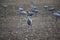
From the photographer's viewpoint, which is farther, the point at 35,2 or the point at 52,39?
the point at 35,2

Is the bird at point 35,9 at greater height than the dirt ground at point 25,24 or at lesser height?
greater

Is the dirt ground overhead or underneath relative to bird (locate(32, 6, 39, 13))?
underneath

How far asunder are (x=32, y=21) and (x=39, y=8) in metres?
0.22

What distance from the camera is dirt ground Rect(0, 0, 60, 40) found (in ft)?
6.10

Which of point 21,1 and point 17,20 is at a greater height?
point 21,1

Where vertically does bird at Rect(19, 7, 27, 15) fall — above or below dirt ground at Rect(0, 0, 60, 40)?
above

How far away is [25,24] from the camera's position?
75.2 inches

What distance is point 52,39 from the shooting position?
1.81m

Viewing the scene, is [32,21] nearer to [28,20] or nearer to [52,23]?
[28,20]

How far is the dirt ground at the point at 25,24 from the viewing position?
1.86 metres

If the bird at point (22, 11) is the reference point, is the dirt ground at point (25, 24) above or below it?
below

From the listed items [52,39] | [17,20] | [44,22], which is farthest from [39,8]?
[52,39]

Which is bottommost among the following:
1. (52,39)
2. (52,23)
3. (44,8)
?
(52,39)

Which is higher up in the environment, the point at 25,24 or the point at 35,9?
the point at 35,9
